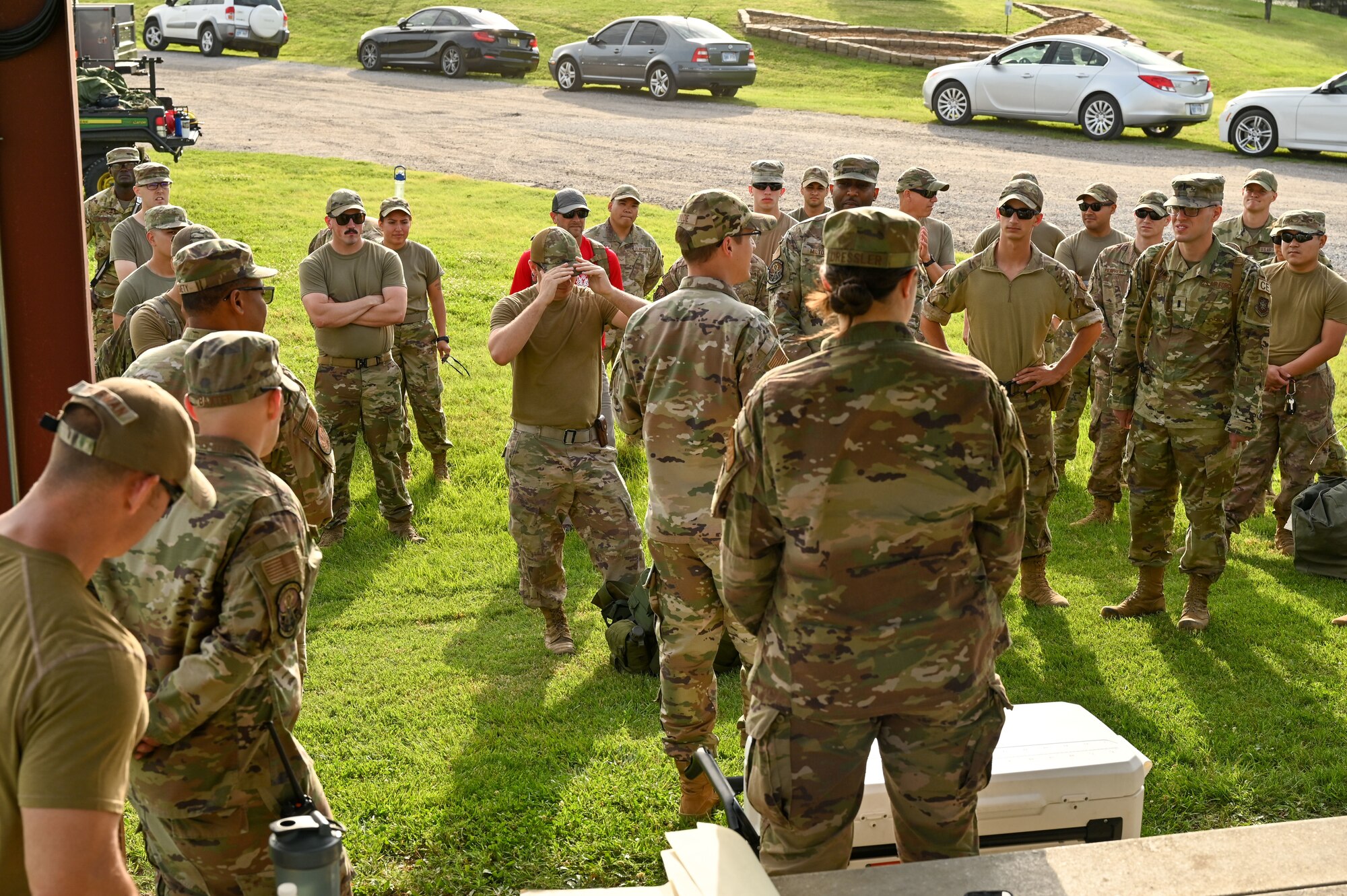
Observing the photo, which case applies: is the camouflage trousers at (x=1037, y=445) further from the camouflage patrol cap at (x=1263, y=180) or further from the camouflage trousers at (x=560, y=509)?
the camouflage patrol cap at (x=1263, y=180)

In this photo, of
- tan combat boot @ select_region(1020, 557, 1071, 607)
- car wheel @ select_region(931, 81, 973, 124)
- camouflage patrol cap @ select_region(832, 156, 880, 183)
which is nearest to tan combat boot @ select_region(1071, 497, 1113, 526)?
tan combat boot @ select_region(1020, 557, 1071, 607)

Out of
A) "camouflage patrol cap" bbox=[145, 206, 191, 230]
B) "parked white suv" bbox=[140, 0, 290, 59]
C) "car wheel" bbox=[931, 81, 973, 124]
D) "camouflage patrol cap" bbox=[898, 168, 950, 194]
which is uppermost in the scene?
"parked white suv" bbox=[140, 0, 290, 59]

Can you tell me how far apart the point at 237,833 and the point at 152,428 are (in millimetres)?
1499

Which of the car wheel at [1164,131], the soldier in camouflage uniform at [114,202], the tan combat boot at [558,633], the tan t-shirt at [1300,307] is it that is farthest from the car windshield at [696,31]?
the tan combat boot at [558,633]

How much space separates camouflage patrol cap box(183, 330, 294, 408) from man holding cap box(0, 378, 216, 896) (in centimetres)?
95

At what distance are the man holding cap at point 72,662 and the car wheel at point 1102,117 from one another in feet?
77.5

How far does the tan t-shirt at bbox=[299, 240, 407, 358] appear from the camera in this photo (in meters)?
8.95

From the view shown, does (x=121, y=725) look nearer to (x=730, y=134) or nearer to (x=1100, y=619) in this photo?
(x=1100, y=619)

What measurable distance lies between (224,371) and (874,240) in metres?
1.91

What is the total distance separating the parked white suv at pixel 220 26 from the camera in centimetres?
3281

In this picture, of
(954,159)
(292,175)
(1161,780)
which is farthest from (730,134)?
(1161,780)

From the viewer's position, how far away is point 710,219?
518 cm

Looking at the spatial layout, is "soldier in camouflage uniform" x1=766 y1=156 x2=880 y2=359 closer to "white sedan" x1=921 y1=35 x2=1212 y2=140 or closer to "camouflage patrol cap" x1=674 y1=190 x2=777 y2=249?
"camouflage patrol cap" x1=674 y1=190 x2=777 y2=249

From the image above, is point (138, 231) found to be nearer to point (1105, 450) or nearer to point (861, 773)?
point (1105, 450)
